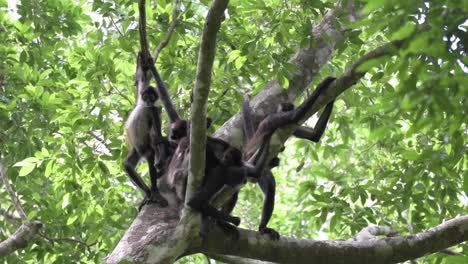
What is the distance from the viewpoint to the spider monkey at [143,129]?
6331 millimetres

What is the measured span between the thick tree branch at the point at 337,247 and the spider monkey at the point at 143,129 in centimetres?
169

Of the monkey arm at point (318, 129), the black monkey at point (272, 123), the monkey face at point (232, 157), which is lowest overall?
the monkey face at point (232, 157)

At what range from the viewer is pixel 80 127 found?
21.1ft

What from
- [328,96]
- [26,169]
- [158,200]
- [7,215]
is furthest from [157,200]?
[7,215]

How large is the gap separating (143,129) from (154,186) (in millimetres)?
1043

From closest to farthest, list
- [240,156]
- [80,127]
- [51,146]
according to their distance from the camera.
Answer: [240,156], [80,127], [51,146]

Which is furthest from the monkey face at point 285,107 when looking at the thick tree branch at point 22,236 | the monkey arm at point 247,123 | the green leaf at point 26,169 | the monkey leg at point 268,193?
the green leaf at point 26,169

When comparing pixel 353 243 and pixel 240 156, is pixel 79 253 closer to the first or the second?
pixel 240 156

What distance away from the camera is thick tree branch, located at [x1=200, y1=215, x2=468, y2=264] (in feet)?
15.8

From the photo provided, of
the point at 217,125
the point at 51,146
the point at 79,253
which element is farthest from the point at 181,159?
the point at 51,146

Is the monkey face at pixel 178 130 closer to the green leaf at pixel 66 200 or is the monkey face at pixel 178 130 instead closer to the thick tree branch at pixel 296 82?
the thick tree branch at pixel 296 82

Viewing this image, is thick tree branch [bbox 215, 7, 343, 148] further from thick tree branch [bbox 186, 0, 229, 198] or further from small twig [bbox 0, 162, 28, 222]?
small twig [bbox 0, 162, 28, 222]

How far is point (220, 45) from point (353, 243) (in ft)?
9.26

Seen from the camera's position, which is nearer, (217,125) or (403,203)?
(403,203)
